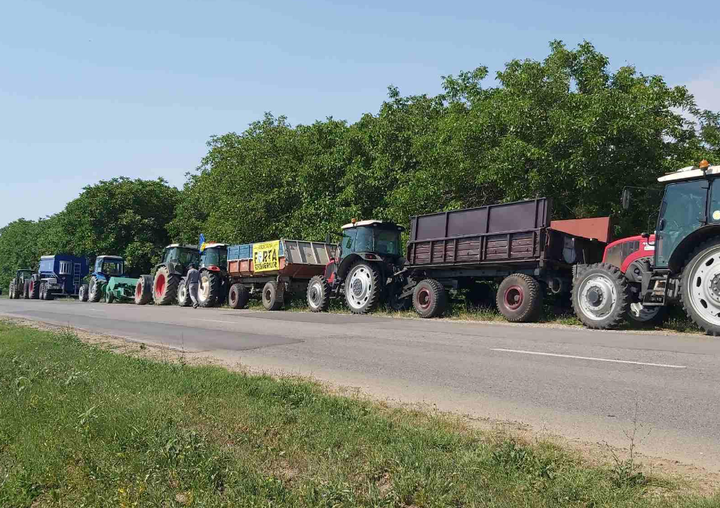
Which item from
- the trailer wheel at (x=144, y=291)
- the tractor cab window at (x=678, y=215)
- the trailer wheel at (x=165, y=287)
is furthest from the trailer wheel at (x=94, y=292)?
the tractor cab window at (x=678, y=215)

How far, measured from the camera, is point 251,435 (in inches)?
195

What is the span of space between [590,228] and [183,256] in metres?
21.0

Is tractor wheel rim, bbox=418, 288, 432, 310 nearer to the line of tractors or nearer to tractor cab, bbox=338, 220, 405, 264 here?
the line of tractors

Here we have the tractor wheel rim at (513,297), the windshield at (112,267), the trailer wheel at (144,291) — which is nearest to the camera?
the tractor wheel rim at (513,297)

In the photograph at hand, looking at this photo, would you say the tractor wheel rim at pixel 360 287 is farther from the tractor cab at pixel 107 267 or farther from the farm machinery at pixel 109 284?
the tractor cab at pixel 107 267

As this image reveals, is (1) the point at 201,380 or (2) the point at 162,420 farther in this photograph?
(1) the point at 201,380

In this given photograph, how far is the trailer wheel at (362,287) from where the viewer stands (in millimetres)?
19438

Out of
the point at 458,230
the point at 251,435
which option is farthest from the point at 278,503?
the point at 458,230

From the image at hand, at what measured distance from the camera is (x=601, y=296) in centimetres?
1350

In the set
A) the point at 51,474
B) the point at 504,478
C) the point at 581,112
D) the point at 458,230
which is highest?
the point at 581,112

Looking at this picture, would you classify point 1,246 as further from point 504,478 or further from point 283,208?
point 504,478

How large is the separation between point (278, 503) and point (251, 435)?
1.36 metres

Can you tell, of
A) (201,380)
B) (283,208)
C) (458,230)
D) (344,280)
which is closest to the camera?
(201,380)

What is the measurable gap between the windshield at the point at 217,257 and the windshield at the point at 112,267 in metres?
12.8
